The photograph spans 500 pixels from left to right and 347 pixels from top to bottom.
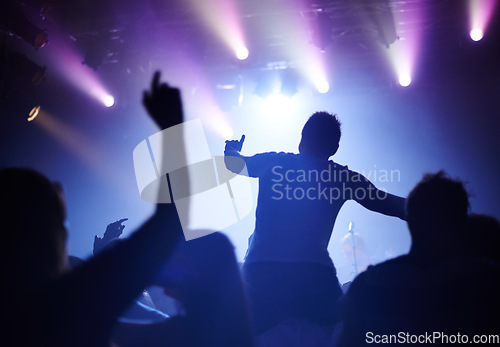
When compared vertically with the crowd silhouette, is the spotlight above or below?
above

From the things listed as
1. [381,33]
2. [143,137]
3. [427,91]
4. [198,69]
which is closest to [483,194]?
[427,91]

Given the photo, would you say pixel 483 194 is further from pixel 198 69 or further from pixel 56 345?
pixel 56 345

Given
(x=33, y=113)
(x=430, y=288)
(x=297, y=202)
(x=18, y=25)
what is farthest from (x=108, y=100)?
(x=430, y=288)

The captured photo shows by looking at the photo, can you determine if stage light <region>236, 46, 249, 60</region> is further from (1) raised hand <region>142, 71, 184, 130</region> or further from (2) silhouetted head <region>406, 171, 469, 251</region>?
(1) raised hand <region>142, 71, 184, 130</region>

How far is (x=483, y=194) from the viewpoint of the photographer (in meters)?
8.05

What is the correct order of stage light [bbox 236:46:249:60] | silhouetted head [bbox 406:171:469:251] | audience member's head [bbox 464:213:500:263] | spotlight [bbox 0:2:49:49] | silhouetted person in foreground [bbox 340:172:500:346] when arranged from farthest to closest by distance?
stage light [bbox 236:46:249:60], spotlight [bbox 0:2:49:49], audience member's head [bbox 464:213:500:263], silhouetted head [bbox 406:171:469:251], silhouetted person in foreground [bbox 340:172:500:346]

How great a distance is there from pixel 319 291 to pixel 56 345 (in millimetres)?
1247

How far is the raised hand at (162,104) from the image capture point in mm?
1191

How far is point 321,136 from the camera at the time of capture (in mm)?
2336

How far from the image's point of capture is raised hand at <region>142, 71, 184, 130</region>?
1.19 m

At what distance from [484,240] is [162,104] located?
1.45 meters

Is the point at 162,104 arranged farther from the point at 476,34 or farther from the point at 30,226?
the point at 476,34

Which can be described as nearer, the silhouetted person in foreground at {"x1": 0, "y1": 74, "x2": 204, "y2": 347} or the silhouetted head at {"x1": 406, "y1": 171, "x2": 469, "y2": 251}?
the silhouetted person in foreground at {"x1": 0, "y1": 74, "x2": 204, "y2": 347}

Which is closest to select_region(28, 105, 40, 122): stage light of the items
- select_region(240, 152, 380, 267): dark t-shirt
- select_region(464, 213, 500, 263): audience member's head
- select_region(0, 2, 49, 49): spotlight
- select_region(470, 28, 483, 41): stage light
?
select_region(0, 2, 49, 49): spotlight
